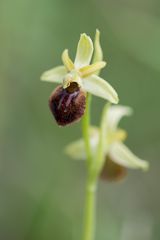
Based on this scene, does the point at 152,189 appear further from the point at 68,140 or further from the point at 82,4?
the point at 82,4

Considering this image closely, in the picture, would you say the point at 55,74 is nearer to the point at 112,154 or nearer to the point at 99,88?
the point at 99,88

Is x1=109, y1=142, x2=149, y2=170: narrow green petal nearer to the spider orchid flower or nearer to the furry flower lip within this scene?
the spider orchid flower

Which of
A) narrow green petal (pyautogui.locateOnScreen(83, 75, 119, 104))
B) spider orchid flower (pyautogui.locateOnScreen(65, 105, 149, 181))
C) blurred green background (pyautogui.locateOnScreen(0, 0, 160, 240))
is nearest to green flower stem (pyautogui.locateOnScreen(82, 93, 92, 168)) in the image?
narrow green petal (pyautogui.locateOnScreen(83, 75, 119, 104))

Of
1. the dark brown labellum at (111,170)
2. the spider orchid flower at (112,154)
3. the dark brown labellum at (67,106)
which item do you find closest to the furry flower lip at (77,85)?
the dark brown labellum at (67,106)

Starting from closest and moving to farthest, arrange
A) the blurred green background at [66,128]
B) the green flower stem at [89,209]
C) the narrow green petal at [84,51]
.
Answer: the narrow green petal at [84,51]
the green flower stem at [89,209]
the blurred green background at [66,128]

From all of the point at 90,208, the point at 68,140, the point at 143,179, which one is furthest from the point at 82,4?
the point at 90,208

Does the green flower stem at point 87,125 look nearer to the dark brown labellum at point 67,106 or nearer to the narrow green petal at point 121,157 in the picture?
the dark brown labellum at point 67,106
